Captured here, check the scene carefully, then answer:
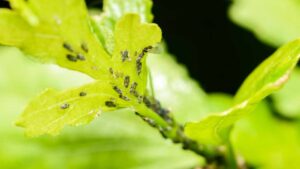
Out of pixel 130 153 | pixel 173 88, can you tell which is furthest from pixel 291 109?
pixel 130 153

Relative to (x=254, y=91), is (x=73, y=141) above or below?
below

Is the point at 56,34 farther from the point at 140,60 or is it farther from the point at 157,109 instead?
the point at 157,109

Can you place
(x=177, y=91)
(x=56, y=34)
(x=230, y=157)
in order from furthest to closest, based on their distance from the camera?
(x=177, y=91) < (x=230, y=157) < (x=56, y=34)

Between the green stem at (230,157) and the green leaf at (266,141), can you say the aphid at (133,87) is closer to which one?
the green stem at (230,157)

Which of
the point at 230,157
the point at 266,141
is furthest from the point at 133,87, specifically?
the point at 266,141

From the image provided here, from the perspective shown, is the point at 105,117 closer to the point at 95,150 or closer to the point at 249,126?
the point at 95,150

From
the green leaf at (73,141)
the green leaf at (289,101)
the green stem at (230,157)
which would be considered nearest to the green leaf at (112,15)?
the green stem at (230,157)
